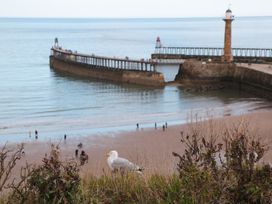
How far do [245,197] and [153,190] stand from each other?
1.40 meters

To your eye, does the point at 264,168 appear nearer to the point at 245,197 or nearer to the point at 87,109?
the point at 245,197

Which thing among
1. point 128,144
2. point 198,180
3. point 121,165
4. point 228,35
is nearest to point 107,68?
point 228,35

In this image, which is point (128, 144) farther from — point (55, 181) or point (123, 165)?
point (55, 181)

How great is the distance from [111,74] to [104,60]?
8.05 meters

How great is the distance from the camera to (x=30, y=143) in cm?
2042

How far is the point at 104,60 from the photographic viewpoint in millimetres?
53219

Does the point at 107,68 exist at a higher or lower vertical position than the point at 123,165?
lower

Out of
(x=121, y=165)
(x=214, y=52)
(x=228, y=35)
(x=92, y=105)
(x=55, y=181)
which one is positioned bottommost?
(x=92, y=105)

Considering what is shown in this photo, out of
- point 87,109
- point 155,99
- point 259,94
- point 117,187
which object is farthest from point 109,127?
point 117,187

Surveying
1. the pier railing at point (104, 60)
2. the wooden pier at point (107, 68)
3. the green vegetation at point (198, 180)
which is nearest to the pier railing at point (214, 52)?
the pier railing at point (104, 60)

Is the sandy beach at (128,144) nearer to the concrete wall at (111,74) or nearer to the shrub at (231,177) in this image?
the shrub at (231,177)

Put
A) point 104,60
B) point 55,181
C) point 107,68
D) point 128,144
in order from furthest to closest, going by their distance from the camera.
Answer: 1. point 104,60
2. point 107,68
3. point 128,144
4. point 55,181

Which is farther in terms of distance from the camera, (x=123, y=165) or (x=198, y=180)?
(x=123, y=165)

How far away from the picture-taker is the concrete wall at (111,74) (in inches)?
1633
